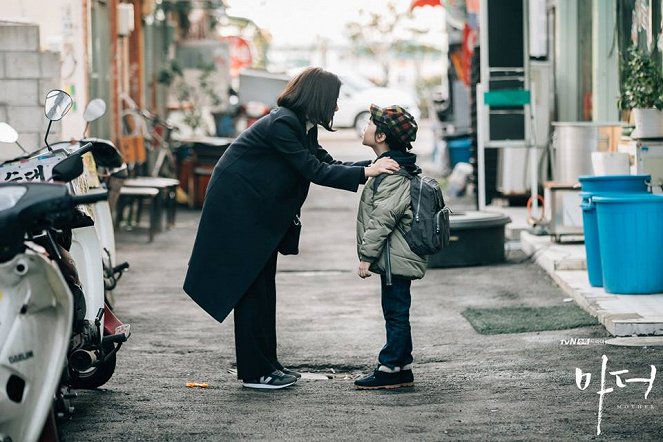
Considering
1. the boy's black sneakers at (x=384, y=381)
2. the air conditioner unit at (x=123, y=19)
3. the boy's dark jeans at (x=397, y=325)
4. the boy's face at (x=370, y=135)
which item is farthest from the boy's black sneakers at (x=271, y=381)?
the air conditioner unit at (x=123, y=19)

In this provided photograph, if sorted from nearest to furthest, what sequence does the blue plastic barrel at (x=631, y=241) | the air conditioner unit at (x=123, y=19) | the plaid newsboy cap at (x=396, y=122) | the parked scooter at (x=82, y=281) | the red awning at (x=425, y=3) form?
the parked scooter at (x=82, y=281)
the plaid newsboy cap at (x=396, y=122)
the blue plastic barrel at (x=631, y=241)
the air conditioner unit at (x=123, y=19)
the red awning at (x=425, y=3)

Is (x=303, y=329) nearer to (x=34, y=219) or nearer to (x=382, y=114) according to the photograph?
(x=382, y=114)

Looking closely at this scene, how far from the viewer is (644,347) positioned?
26.5 feet

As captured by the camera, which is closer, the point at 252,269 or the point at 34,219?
the point at 34,219

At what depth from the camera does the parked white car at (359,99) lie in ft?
119

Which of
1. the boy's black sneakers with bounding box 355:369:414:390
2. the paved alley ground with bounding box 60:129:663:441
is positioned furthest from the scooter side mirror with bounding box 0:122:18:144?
the boy's black sneakers with bounding box 355:369:414:390

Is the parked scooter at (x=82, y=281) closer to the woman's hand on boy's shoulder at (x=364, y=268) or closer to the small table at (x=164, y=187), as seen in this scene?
the woman's hand on boy's shoulder at (x=364, y=268)

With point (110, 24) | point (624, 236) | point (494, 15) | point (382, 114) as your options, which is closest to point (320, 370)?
point (382, 114)

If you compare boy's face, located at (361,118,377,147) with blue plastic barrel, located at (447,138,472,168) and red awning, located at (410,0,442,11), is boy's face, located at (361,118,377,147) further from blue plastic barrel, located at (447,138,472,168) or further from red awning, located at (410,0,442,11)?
blue plastic barrel, located at (447,138,472,168)

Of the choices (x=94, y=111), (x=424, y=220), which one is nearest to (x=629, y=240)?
(x=424, y=220)

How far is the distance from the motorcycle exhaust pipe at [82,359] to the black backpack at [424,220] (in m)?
1.83

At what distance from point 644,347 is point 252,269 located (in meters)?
2.65

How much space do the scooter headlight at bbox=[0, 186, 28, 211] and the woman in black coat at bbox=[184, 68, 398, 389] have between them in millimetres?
2057

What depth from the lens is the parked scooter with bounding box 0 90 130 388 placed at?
21.8 ft
